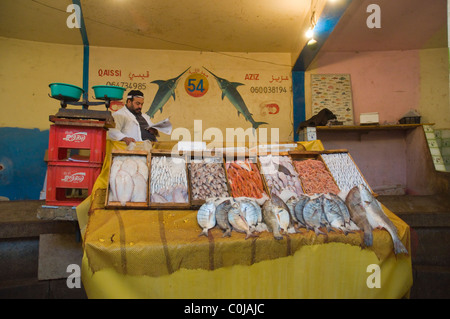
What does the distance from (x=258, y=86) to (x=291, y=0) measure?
7.33 ft

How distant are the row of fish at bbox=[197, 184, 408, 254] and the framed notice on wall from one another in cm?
458

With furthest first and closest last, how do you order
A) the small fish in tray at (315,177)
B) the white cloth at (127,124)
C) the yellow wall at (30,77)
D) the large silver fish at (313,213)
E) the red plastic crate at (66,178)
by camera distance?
the yellow wall at (30,77) < the white cloth at (127,124) < the small fish in tray at (315,177) < the red plastic crate at (66,178) < the large silver fish at (313,213)

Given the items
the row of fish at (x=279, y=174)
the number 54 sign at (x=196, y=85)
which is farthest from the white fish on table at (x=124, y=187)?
the number 54 sign at (x=196, y=85)

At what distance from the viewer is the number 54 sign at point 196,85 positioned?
22.6 feet

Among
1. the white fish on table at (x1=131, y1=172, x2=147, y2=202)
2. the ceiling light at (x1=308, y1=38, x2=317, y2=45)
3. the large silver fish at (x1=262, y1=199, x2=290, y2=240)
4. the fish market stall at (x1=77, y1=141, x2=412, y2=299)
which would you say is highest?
the ceiling light at (x1=308, y1=38, x2=317, y2=45)

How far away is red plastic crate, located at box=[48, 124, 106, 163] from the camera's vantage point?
2984mm

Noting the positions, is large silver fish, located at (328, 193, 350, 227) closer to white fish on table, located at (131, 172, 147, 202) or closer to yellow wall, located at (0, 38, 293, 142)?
white fish on table, located at (131, 172, 147, 202)

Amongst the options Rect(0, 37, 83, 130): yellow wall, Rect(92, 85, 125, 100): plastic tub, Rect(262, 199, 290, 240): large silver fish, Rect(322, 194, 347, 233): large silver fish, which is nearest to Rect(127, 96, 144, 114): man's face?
Rect(92, 85, 125, 100): plastic tub

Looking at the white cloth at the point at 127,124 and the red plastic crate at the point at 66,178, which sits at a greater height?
the white cloth at the point at 127,124

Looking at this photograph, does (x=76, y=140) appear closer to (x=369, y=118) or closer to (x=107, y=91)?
(x=107, y=91)

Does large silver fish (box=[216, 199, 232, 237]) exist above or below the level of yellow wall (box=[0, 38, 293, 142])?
below

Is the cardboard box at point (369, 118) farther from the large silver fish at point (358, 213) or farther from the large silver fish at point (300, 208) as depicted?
the large silver fish at point (300, 208)

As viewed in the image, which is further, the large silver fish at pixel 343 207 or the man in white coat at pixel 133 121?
the man in white coat at pixel 133 121
